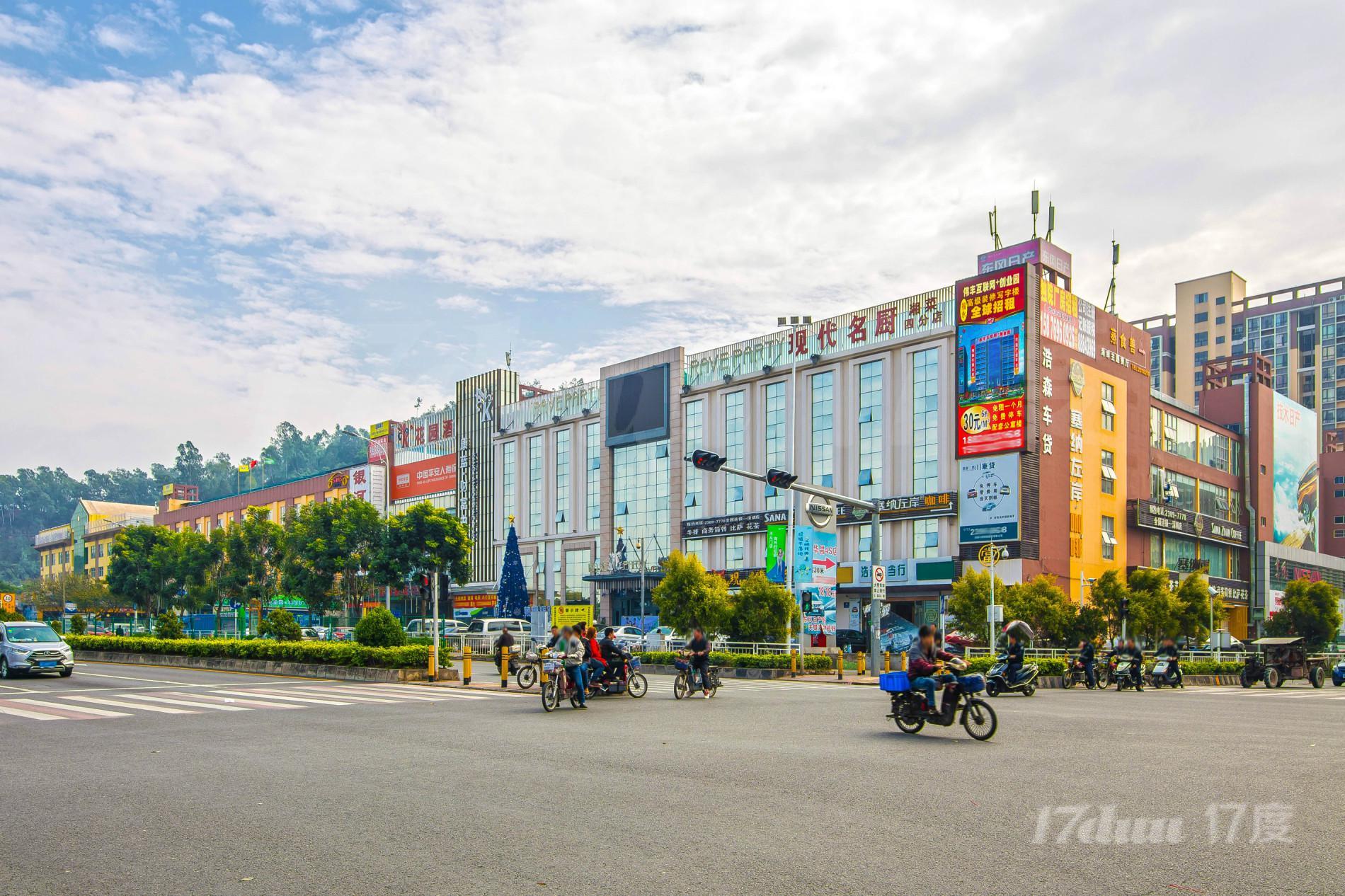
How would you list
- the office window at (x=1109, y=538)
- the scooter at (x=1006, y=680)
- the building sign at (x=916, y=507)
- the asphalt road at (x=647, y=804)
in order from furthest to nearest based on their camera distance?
the office window at (x=1109, y=538)
the building sign at (x=916, y=507)
the scooter at (x=1006, y=680)
the asphalt road at (x=647, y=804)

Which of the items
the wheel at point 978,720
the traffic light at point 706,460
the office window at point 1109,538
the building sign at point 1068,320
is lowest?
the wheel at point 978,720

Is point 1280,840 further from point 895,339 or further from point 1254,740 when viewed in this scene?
point 895,339

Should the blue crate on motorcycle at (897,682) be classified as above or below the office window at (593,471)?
below

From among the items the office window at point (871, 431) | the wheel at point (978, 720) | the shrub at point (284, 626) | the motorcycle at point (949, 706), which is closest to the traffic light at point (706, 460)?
the motorcycle at point (949, 706)

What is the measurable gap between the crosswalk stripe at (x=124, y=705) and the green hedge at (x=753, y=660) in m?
17.6

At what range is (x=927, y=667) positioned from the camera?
15.0 metres

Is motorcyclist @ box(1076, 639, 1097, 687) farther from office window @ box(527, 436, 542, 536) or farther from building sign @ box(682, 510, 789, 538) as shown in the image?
office window @ box(527, 436, 542, 536)

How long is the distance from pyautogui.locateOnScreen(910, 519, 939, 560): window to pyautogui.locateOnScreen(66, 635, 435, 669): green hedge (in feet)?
106

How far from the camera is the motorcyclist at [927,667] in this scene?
14.9 m

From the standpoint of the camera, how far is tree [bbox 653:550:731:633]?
134ft

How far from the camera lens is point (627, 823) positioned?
8.45m

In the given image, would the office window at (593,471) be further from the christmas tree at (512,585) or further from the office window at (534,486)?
the christmas tree at (512,585)

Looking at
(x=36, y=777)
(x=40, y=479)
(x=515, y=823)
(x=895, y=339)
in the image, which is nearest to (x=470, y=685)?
(x=36, y=777)

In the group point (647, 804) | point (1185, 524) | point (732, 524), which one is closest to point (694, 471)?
point (732, 524)
